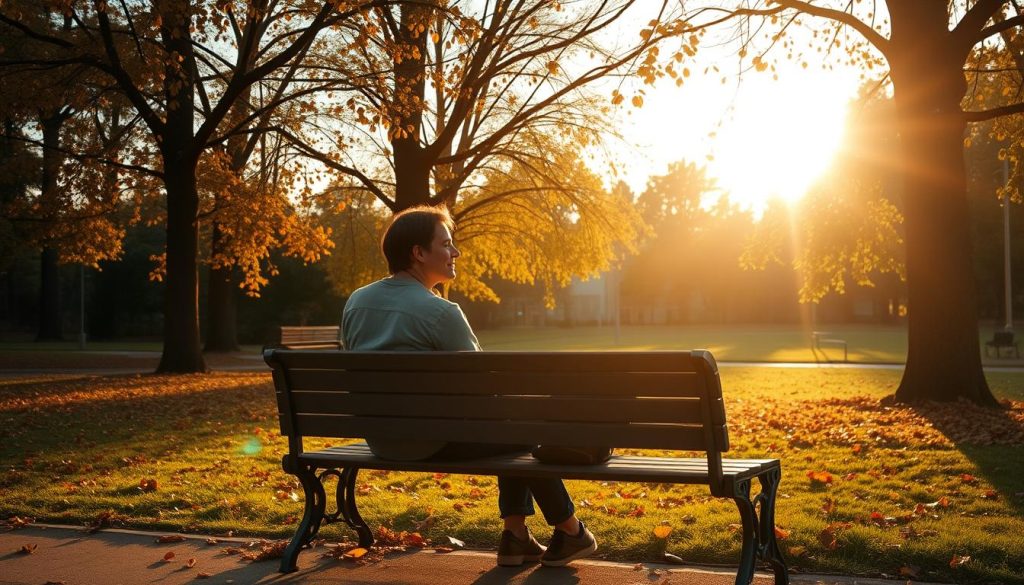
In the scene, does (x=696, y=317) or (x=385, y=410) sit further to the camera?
(x=696, y=317)

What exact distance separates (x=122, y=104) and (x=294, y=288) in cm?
2815

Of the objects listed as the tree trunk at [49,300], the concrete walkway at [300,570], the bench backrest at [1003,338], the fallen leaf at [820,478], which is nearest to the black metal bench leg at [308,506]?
the concrete walkway at [300,570]

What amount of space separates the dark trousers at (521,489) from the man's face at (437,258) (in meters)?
0.84

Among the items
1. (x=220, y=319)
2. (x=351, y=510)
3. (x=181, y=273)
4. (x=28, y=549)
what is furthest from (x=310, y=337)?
(x=351, y=510)

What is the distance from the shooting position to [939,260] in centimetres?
1248

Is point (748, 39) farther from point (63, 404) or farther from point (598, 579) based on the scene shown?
point (63, 404)

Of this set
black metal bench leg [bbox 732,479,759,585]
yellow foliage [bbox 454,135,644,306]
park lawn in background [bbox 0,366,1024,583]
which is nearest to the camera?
black metal bench leg [bbox 732,479,759,585]

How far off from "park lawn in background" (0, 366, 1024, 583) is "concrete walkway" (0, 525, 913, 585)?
0.32m

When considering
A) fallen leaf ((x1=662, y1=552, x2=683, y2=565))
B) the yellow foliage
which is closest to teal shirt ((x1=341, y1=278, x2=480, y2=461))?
fallen leaf ((x1=662, y1=552, x2=683, y2=565))

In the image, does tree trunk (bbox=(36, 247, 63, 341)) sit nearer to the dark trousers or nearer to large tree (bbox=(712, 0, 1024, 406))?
large tree (bbox=(712, 0, 1024, 406))

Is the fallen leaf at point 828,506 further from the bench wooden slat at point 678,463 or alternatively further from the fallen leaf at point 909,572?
the bench wooden slat at point 678,463

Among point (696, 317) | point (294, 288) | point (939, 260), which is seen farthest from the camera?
point (696, 317)

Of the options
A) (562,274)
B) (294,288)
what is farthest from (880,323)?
(562,274)

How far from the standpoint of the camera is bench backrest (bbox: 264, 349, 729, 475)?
416cm
